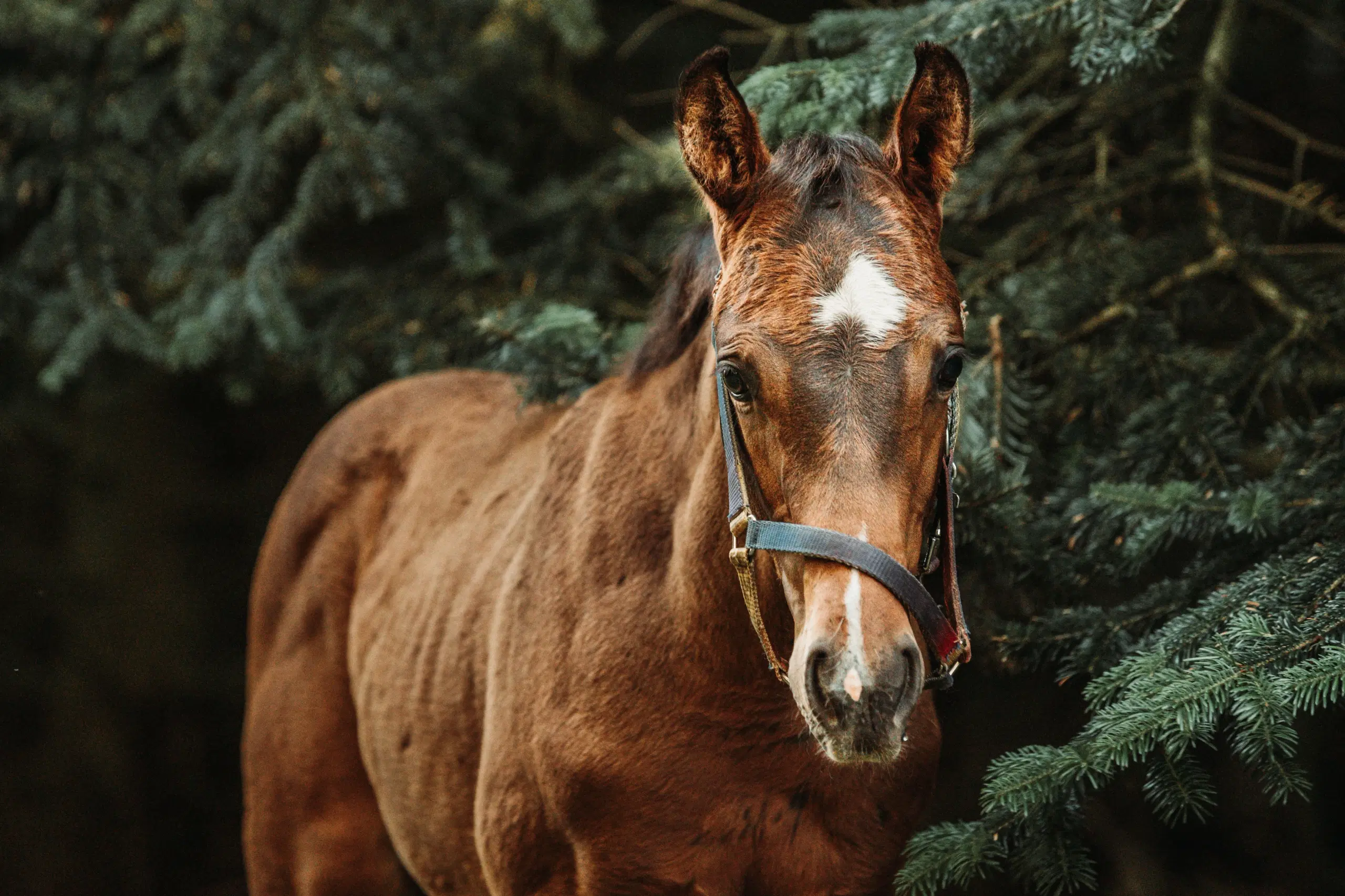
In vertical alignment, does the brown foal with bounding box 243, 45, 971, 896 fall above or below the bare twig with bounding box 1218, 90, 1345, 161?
below

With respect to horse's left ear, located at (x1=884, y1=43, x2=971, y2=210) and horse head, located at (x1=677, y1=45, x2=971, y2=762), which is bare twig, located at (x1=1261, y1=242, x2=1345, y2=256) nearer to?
horse's left ear, located at (x1=884, y1=43, x2=971, y2=210)

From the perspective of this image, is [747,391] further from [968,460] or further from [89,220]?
[89,220]

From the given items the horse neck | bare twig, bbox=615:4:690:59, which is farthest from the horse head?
bare twig, bbox=615:4:690:59

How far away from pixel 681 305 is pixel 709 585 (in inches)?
24.1

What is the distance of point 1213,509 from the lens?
214cm

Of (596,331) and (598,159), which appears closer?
(596,331)

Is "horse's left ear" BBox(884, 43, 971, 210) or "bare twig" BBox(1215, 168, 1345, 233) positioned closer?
"horse's left ear" BBox(884, 43, 971, 210)

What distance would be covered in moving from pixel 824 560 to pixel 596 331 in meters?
1.50

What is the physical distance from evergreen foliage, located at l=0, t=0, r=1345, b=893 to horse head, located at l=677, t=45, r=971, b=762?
0.45 metres

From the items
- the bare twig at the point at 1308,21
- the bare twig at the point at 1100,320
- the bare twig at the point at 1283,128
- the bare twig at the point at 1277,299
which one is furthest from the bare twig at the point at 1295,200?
the bare twig at the point at 1100,320

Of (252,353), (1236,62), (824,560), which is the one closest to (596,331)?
(824,560)

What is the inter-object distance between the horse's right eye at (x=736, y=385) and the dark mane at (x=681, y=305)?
0.42 m

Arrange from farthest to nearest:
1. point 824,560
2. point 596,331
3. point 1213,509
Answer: point 596,331
point 1213,509
point 824,560

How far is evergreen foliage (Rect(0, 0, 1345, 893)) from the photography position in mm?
1955
